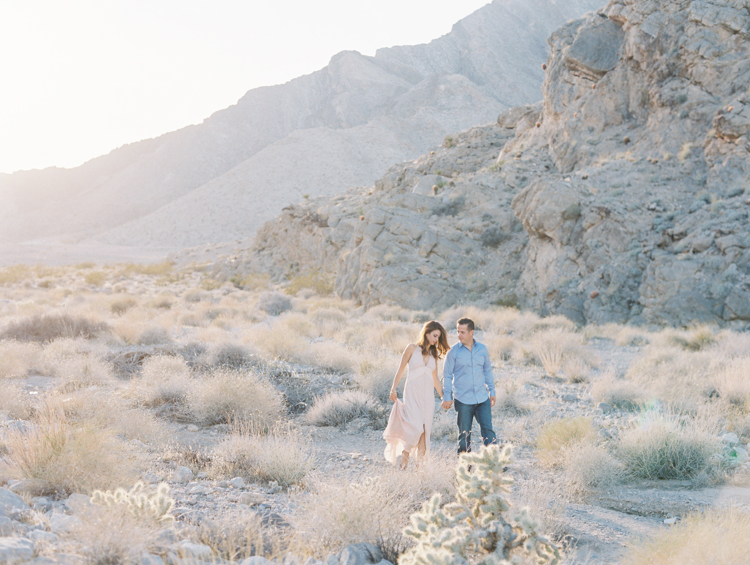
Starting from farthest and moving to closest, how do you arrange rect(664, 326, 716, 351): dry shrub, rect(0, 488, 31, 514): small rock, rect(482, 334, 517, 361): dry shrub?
rect(664, 326, 716, 351): dry shrub < rect(482, 334, 517, 361): dry shrub < rect(0, 488, 31, 514): small rock

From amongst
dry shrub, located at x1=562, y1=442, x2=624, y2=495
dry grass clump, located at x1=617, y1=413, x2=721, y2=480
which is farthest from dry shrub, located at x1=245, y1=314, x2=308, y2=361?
dry grass clump, located at x1=617, y1=413, x2=721, y2=480

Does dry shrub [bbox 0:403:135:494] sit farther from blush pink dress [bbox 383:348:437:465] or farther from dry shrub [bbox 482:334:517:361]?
dry shrub [bbox 482:334:517:361]

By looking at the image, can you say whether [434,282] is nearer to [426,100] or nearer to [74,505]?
[74,505]

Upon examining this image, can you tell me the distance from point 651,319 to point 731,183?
6.30 meters

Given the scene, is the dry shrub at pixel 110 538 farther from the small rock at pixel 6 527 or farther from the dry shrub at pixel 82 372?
the dry shrub at pixel 82 372

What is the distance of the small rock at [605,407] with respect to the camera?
8.52 m

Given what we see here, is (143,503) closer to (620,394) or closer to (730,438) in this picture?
(730,438)

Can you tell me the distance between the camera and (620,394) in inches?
352

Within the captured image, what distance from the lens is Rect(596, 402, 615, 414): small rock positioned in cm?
852

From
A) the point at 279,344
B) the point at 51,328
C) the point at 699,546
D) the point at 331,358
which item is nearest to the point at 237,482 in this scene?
the point at 699,546

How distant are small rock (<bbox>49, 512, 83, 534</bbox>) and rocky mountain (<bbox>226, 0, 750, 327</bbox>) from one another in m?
16.2

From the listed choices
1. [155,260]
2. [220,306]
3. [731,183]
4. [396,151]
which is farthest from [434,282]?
[396,151]

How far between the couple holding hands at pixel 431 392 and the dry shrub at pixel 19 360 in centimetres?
736

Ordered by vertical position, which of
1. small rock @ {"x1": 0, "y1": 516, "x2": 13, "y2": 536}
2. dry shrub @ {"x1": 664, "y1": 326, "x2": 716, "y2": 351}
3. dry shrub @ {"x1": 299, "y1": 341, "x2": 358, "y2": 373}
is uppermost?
small rock @ {"x1": 0, "y1": 516, "x2": 13, "y2": 536}
